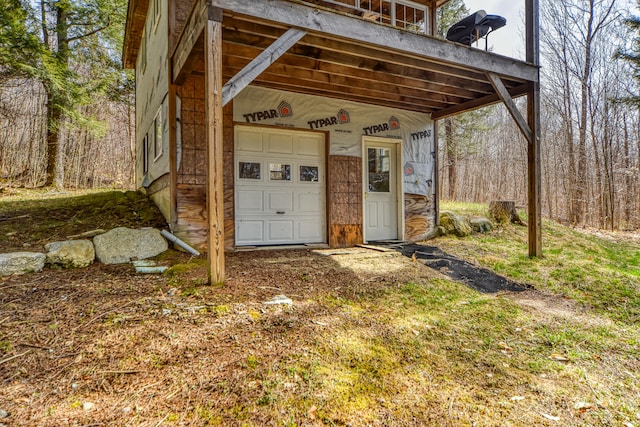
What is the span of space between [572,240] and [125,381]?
25.7 ft

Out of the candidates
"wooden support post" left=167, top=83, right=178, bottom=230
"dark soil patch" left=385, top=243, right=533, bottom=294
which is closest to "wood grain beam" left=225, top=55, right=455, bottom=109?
"wooden support post" left=167, top=83, right=178, bottom=230

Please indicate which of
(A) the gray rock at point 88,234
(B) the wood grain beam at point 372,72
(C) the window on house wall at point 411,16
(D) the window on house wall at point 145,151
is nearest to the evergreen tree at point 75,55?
(D) the window on house wall at point 145,151

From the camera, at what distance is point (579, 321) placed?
9.66ft

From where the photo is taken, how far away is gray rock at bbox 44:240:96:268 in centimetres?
361

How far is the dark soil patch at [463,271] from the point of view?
3884 millimetres

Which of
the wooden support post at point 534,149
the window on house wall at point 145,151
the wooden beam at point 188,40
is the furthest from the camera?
the window on house wall at point 145,151

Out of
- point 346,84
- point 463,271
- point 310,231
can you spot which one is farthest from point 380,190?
point 463,271

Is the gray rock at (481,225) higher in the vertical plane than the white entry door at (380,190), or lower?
lower

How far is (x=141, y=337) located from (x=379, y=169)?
533 cm

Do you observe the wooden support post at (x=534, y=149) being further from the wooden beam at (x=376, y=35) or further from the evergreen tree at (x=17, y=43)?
the evergreen tree at (x=17, y=43)

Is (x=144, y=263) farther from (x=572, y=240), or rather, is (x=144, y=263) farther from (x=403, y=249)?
(x=572, y=240)

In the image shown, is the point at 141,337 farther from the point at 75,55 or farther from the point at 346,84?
the point at 75,55

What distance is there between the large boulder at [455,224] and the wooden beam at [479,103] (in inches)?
84.2

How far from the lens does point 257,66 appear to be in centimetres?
318
